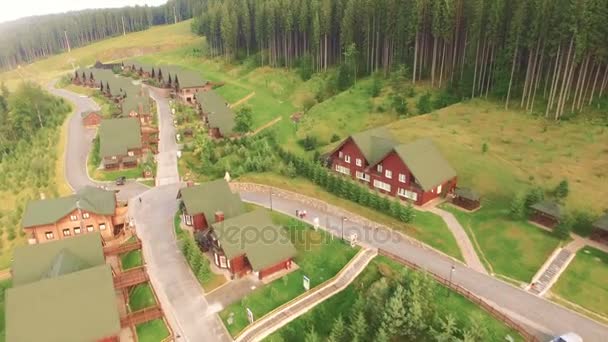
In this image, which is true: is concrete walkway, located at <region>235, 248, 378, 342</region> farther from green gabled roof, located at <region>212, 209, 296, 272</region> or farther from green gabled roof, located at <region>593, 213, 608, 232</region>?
green gabled roof, located at <region>593, 213, 608, 232</region>

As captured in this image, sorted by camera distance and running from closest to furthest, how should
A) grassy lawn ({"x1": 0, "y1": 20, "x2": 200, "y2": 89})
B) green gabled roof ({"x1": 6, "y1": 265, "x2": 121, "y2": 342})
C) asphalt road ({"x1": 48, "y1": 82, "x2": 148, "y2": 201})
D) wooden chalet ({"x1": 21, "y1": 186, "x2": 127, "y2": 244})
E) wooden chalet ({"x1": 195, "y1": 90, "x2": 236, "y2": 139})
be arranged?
green gabled roof ({"x1": 6, "y1": 265, "x2": 121, "y2": 342}) < wooden chalet ({"x1": 21, "y1": 186, "x2": 127, "y2": 244}) < asphalt road ({"x1": 48, "y1": 82, "x2": 148, "y2": 201}) < wooden chalet ({"x1": 195, "y1": 90, "x2": 236, "y2": 139}) < grassy lawn ({"x1": 0, "y1": 20, "x2": 200, "y2": 89})

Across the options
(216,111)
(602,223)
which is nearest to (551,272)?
(602,223)

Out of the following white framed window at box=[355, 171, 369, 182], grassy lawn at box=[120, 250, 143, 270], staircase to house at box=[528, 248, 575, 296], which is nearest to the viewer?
staircase to house at box=[528, 248, 575, 296]

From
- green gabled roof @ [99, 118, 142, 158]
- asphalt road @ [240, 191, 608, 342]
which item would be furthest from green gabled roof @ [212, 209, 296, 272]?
green gabled roof @ [99, 118, 142, 158]

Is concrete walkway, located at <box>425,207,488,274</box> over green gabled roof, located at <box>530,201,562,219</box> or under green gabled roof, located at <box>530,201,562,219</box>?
under

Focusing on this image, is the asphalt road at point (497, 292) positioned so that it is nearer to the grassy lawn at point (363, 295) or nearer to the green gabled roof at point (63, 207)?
the grassy lawn at point (363, 295)
